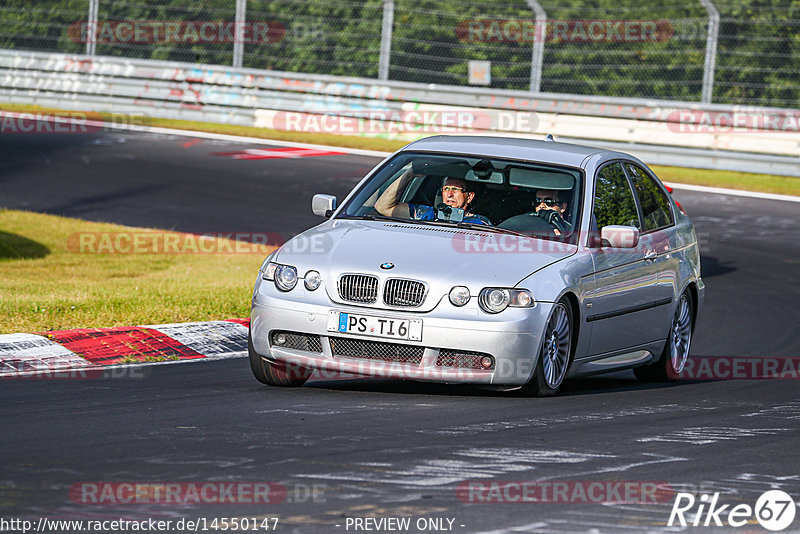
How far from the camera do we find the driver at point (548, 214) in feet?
27.9

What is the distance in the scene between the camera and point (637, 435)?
6867 mm

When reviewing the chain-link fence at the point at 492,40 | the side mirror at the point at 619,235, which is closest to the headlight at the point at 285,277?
the side mirror at the point at 619,235

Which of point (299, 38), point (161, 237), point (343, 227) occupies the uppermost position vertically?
point (299, 38)

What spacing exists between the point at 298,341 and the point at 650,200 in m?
3.22

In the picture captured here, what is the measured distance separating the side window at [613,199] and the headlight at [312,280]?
2.05m

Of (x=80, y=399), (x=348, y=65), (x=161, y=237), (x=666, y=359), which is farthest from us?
(x=348, y=65)

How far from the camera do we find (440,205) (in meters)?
8.85

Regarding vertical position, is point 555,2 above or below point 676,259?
above

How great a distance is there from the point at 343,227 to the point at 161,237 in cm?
815

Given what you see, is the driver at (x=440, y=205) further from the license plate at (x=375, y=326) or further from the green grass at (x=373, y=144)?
the green grass at (x=373, y=144)

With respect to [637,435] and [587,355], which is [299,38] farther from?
[637,435]

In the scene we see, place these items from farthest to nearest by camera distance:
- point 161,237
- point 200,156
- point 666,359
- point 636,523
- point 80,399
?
point 200,156 → point 161,237 → point 666,359 → point 80,399 → point 636,523

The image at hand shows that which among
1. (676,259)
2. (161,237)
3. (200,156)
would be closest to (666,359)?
(676,259)

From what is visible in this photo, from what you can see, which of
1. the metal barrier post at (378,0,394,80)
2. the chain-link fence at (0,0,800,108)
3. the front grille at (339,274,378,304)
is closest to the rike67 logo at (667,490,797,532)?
the front grille at (339,274,378,304)
